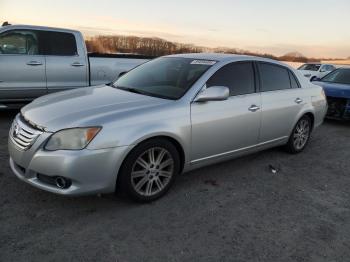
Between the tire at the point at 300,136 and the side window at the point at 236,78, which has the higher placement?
the side window at the point at 236,78

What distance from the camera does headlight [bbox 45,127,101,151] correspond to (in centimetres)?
332

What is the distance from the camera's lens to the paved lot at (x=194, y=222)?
3016 mm

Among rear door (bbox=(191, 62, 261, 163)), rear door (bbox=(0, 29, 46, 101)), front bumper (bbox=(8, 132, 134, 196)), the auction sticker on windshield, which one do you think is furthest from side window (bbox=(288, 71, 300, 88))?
rear door (bbox=(0, 29, 46, 101))

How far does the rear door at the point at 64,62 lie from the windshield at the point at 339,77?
634 centimetres

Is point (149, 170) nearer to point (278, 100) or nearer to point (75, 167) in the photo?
point (75, 167)

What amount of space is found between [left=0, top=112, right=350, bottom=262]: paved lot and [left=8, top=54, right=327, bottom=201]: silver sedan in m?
0.29

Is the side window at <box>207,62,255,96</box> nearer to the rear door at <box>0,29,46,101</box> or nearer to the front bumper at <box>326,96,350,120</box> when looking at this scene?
the rear door at <box>0,29,46,101</box>

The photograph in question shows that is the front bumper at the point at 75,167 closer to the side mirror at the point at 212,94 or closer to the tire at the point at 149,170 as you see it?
the tire at the point at 149,170

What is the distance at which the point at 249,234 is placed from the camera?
133 inches

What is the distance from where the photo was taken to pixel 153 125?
3.66m

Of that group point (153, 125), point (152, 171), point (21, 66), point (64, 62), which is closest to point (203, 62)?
point (153, 125)

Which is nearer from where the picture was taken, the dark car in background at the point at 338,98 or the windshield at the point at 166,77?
the windshield at the point at 166,77

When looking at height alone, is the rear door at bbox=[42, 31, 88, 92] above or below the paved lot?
above

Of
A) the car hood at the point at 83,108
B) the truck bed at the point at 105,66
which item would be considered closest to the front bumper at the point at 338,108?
the truck bed at the point at 105,66
